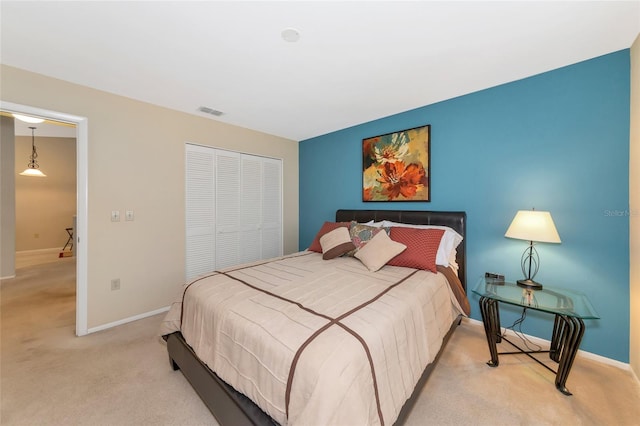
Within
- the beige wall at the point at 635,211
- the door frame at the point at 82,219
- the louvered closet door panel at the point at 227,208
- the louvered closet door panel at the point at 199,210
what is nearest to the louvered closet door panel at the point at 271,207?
the louvered closet door panel at the point at 227,208

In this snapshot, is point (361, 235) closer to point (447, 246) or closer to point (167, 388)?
point (447, 246)

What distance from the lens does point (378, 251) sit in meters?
2.37

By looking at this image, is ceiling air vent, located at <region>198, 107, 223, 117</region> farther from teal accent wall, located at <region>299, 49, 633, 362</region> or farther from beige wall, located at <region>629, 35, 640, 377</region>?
beige wall, located at <region>629, 35, 640, 377</region>

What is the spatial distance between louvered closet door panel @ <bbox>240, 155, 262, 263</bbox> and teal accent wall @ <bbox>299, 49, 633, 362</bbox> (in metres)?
2.37

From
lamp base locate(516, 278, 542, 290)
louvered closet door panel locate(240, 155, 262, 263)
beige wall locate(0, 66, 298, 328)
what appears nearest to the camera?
lamp base locate(516, 278, 542, 290)

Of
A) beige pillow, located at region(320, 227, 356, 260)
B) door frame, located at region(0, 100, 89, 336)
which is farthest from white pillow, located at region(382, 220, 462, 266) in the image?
door frame, located at region(0, 100, 89, 336)

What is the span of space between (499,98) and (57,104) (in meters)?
4.23

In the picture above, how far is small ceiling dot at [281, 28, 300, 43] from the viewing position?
1.64 m

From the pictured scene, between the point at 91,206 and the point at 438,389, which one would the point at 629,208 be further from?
the point at 91,206

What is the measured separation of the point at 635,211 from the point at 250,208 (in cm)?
396

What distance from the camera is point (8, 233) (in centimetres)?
404

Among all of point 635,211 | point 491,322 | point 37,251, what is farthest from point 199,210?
point 37,251

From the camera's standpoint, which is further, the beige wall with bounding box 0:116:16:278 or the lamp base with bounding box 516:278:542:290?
the beige wall with bounding box 0:116:16:278

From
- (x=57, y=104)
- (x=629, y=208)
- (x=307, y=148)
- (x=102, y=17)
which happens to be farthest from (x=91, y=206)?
(x=629, y=208)
